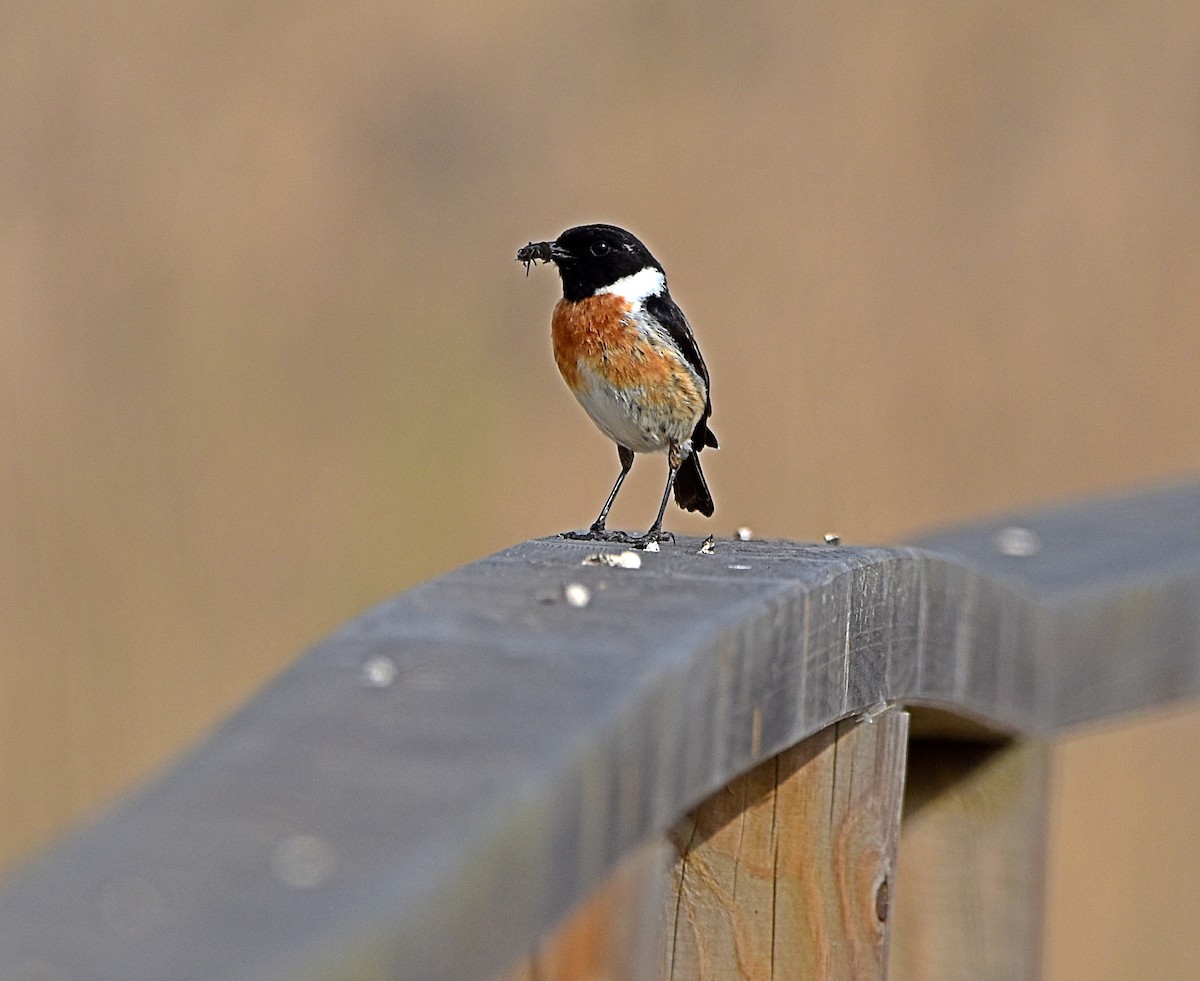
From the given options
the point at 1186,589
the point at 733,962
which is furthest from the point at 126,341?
the point at 733,962

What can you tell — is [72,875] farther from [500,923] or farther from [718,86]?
[718,86]

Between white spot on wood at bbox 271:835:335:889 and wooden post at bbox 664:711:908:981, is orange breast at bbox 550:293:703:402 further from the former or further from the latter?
white spot on wood at bbox 271:835:335:889

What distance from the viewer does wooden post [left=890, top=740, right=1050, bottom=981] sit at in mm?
2895

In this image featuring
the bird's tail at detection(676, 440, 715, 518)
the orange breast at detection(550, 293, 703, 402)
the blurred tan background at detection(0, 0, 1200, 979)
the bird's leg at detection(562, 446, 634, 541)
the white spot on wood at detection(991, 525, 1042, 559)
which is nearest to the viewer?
the white spot on wood at detection(991, 525, 1042, 559)

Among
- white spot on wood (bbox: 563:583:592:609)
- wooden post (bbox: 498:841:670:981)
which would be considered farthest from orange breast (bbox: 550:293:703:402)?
white spot on wood (bbox: 563:583:592:609)

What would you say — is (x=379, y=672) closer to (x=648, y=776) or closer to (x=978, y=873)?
(x=648, y=776)

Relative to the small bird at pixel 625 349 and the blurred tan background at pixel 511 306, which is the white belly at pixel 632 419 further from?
the blurred tan background at pixel 511 306

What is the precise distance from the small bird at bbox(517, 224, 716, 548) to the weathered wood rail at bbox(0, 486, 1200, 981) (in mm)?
1134

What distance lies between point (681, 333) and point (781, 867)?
2.39m

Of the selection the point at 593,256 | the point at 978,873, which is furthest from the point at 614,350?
the point at 978,873

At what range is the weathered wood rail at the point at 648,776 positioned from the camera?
3.36 feet

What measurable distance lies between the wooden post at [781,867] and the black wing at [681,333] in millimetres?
2287

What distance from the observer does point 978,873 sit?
2.93 metres

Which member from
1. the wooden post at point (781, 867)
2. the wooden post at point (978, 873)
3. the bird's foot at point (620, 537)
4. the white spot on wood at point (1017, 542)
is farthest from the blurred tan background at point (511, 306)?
the wooden post at point (781, 867)
